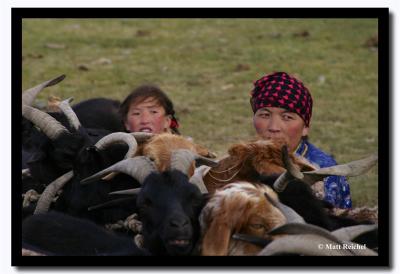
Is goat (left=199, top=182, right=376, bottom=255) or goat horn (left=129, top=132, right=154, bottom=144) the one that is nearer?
goat (left=199, top=182, right=376, bottom=255)

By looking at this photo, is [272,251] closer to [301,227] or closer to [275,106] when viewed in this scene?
[301,227]

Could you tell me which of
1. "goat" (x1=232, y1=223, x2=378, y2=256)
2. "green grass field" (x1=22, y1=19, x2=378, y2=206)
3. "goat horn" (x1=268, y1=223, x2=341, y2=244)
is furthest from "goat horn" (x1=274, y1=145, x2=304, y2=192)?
"green grass field" (x1=22, y1=19, x2=378, y2=206)

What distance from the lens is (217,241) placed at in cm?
654

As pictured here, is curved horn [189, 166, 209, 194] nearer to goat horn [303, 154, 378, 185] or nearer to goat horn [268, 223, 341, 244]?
goat horn [303, 154, 378, 185]

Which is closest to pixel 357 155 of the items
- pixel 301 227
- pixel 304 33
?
pixel 304 33

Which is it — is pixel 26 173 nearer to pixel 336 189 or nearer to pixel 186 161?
pixel 186 161

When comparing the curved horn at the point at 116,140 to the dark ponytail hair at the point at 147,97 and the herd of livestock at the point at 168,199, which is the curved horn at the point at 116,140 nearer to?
the herd of livestock at the point at 168,199

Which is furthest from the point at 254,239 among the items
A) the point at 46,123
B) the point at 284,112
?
the point at 46,123

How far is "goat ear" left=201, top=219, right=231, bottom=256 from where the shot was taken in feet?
21.4

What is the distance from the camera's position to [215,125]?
50.5 ft

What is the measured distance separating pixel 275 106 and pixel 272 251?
274 cm

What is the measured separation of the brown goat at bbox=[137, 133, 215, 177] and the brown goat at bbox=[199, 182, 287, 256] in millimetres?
1219

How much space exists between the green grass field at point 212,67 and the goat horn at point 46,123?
220 inches

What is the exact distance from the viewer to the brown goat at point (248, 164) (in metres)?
7.95
